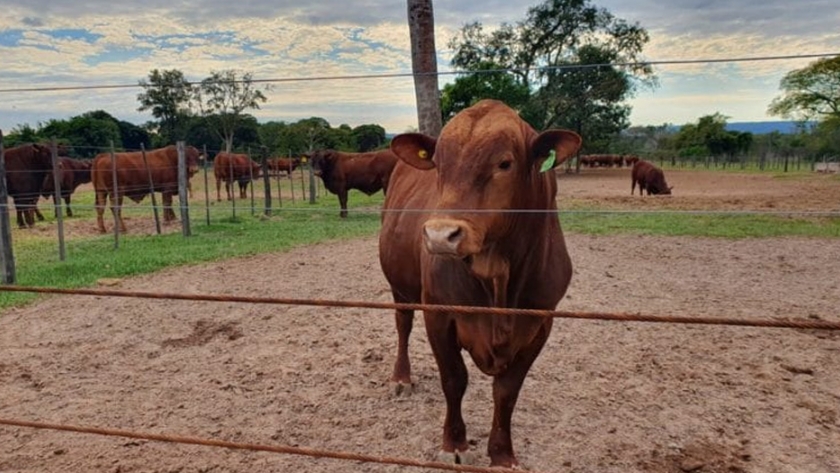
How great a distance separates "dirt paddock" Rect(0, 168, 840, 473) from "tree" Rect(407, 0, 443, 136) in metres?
2.15

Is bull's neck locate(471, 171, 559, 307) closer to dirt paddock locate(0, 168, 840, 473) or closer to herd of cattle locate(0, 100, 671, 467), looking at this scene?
herd of cattle locate(0, 100, 671, 467)

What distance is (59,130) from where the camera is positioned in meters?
33.9

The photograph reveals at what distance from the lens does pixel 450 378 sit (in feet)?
10.4

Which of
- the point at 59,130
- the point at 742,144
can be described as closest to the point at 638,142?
the point at 742,144

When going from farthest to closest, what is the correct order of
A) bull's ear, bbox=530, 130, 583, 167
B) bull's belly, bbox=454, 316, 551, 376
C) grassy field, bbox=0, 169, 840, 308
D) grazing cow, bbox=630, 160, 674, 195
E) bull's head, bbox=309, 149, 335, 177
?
grazing cow, bbox=630, 160, 674, 195
bull's head, bbox=309, 149, 335, 177
grassy field, bbox=0, 169, 840, 308
bull's belly, bbox=454, 316, 551, 376
bull's ear, bbox=530, 130, 583, 167

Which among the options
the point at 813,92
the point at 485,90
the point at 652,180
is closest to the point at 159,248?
the point at 485,90

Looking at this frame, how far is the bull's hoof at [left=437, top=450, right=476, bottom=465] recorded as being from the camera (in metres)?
3.21

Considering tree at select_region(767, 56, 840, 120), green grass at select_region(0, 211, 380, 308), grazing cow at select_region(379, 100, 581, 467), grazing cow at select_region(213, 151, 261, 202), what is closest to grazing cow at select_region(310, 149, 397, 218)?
green grass at select_region(0, 211, 380, 308)

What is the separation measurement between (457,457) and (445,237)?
1.63 metres

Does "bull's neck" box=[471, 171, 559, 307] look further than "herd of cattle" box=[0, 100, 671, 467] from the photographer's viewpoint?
Yes

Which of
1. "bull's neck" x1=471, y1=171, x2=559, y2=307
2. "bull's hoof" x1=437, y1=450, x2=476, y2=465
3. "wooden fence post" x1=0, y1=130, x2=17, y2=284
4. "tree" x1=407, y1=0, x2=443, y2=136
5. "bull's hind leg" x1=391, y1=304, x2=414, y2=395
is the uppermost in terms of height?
"tree" x1=407, y1=0, x2=443, y2=136

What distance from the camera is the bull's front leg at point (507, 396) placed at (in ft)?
9.95

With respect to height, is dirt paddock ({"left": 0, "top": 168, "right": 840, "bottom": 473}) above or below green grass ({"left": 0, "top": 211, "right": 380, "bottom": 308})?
below

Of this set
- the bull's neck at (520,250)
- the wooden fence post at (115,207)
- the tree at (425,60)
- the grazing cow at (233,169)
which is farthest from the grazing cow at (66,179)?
the bull's neck at (520,250)
